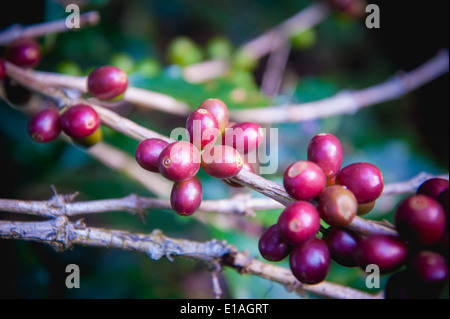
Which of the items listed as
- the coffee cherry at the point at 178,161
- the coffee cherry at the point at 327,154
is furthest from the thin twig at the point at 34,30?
the coffee cherry at the point at 327,154

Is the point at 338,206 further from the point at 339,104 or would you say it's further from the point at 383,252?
the point at 339,104

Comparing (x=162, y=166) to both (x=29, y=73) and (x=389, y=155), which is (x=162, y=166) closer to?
(x=29, y=73)

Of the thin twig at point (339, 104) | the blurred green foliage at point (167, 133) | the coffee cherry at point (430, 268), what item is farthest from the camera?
the thin twig at point (339, 104)

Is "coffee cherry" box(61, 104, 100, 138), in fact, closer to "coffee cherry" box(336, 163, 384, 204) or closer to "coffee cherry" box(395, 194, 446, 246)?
"coffee cherry" box(336, 163, 384, 204)

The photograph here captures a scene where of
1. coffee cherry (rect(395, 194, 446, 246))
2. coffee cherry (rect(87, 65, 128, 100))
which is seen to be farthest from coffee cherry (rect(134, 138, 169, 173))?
coffee cherry (rect(395, 194, 446, 246))

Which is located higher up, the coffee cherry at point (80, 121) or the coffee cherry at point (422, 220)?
the coffee cherry at point (80, 121)

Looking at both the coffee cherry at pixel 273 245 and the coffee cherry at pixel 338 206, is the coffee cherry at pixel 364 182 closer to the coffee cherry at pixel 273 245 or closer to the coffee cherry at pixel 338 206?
the coffee cherry at pixel 338 206
